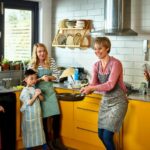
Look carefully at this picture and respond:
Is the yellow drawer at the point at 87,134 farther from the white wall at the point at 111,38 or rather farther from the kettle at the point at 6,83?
the kettle at the point at 6,83

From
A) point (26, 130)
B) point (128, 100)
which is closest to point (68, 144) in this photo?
point (26, 130)

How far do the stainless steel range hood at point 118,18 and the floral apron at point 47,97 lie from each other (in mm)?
875

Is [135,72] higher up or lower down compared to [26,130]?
higher up

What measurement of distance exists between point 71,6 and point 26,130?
77.0 inches

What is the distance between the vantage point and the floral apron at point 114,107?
3602 millimetres

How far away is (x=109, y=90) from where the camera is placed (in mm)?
3570

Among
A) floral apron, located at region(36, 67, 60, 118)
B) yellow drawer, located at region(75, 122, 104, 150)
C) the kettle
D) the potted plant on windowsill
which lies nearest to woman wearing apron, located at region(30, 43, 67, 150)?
floral apron, located at region(36, 67, 60, 118)

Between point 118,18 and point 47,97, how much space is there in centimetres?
123

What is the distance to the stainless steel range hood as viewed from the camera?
4.21 metres

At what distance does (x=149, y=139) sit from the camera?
3.77 metres

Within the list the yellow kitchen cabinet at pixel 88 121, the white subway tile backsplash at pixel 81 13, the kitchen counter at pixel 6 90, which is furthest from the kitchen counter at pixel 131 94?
the white subway tile backsplash at pixel 81 13

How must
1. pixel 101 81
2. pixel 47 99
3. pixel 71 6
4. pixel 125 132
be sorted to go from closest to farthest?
pixel 101 81 → pixel 125 132 → pixel 47 99 → pixel 71 6

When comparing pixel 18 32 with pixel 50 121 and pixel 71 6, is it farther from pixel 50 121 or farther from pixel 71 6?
pixel 50 121

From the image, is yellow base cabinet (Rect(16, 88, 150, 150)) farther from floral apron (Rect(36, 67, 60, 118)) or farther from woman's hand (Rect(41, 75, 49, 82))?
woman's hand (Rect(41, 75, 49, 82))
